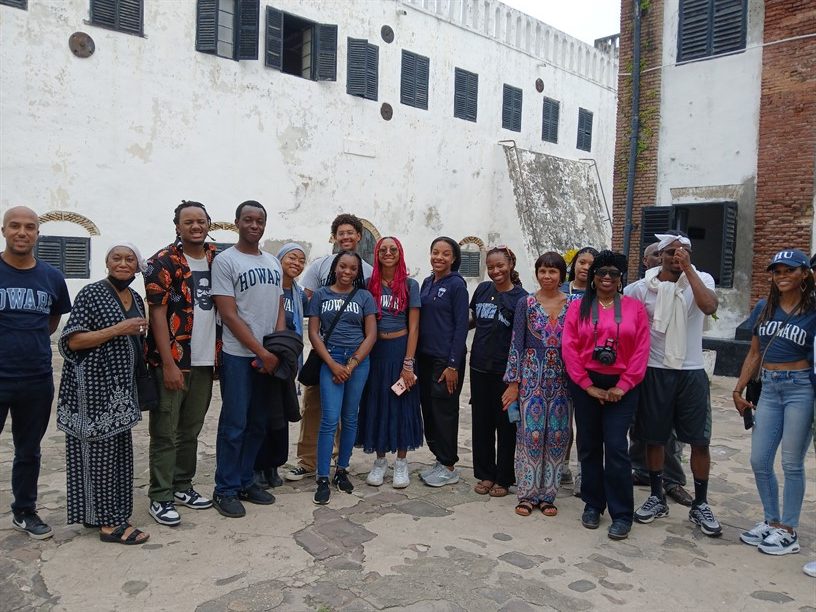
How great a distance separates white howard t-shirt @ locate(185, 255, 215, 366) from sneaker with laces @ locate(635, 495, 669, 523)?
9.33 ft

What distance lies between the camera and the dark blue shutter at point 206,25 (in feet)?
38.4

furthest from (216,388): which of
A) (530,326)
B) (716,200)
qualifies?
(716,200)

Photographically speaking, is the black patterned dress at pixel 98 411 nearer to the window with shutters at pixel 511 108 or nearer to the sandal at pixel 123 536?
the sandal at pixel 123 536

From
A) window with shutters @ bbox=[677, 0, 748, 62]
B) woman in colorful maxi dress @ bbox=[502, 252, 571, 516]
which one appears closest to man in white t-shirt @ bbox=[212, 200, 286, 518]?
woman in colorful maxi dress @ bbox=[502, 252, 571, 516]

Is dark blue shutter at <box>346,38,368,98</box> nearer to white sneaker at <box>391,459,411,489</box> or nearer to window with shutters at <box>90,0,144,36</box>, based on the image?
window with shutters at <box>90,0,144,36</box>

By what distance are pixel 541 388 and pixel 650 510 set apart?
1029mm

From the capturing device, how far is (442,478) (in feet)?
15.9

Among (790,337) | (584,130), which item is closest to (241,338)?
(790,337)

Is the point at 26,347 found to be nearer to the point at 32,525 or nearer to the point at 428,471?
the point at 32,525

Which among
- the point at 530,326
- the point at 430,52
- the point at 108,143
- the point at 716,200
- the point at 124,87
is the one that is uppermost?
the point at 430,52

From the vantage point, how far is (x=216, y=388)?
820 centimetres

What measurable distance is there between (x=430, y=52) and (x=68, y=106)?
825cm

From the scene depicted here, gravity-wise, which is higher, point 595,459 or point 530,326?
point 530,326

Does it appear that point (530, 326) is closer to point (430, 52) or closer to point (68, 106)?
point (68, 106)
